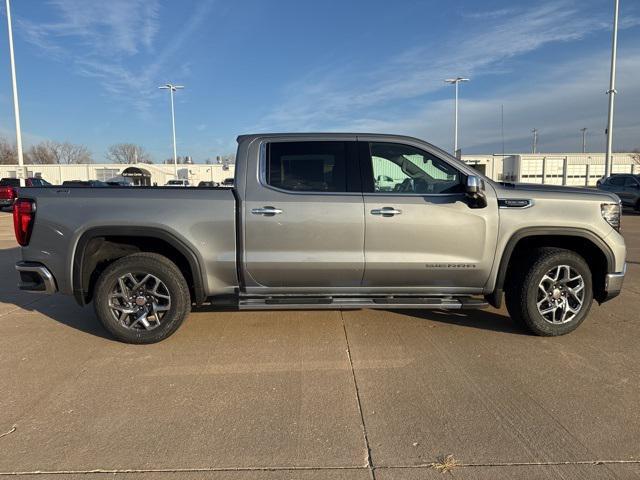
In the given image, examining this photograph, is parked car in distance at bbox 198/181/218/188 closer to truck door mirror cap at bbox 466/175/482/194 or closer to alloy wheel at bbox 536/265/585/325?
truck door mirror cap at bbox 466/175/482/194

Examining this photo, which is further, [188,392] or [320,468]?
[188,392]

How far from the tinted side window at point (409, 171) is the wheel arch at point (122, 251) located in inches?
75.7

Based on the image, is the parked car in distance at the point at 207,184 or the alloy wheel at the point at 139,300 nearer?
the alloy wheel at the point at 139,300

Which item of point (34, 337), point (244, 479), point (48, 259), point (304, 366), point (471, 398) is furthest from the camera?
point (34, 337)

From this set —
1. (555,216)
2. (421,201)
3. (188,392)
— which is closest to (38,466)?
(188,392)

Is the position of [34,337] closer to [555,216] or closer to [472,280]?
[472,280]

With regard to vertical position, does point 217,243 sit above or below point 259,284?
above

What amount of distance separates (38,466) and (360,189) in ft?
10.5

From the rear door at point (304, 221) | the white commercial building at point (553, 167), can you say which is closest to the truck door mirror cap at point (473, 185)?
the rear door at point (304, 221)

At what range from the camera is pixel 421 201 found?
4273 mm

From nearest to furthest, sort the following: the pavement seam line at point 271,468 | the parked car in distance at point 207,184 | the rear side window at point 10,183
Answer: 1. the pavement seam line at point 271,468
2. the parked car in distance at point 207,184
3. the rear side window at point 10,183

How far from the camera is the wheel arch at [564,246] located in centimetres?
433

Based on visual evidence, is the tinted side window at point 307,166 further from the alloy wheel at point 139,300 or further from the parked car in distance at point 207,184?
the alloy wheel at point 139,300

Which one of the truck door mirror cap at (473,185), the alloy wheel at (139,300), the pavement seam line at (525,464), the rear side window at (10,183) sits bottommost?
the pavement seam line at (525,464)
